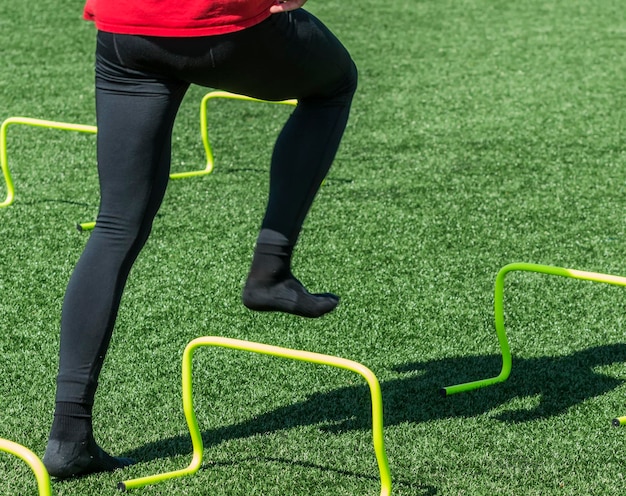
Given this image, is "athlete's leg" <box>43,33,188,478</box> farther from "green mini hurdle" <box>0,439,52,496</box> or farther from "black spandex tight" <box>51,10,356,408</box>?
"green mini hurdle" <box>0,439,52,496</box>

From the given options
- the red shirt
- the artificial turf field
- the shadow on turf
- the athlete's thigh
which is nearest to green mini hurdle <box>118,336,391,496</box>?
the artificial turf field

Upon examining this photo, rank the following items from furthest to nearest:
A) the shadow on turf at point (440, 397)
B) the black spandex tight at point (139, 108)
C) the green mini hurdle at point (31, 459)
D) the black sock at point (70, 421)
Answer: the shadow on turf at point (440, 397), the black sock at point (70, 421), the black spandex tight at point (139, 108), the green mini hurdle at point (31, 459)

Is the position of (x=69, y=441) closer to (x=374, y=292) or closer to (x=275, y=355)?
(x=275, y=355)

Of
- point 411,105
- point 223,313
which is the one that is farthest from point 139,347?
point 411,105

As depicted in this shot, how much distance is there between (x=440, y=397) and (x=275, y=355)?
3.20ft

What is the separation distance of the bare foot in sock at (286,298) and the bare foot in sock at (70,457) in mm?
599

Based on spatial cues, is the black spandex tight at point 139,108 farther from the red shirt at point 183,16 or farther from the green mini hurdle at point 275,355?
the green mini hurdle at point 275,355

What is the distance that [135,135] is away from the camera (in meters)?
2.90

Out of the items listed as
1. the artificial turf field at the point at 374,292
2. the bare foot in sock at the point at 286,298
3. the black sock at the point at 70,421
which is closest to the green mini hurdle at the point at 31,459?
the black sock at the point at 70,421

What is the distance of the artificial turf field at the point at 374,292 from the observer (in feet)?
11.2

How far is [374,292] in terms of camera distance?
4.93m

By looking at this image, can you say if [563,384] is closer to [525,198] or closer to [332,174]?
[525,198]

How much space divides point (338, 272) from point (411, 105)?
12.1 feet

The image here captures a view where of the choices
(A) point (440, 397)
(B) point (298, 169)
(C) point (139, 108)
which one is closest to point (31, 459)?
→ (C) point (139, 108)
